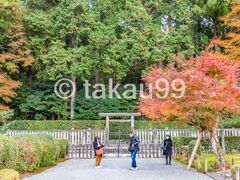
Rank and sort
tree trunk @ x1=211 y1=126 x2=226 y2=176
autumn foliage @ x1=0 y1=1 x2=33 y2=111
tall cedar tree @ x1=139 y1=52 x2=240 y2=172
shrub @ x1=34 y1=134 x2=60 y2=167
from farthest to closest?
autumn foliage @ x1=0 y1=1 x2=33 y2=111, shrub @ x1=34 y1=134 x2=60 y2=167, tall cedar tree @ x1=139 y1=52 x2=240 y2=172, tree trunk @ x1=211 y1=126 x2=226 y2=176

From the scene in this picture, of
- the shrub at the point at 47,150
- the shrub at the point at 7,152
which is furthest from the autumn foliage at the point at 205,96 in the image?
the shrub at the point at 7,152

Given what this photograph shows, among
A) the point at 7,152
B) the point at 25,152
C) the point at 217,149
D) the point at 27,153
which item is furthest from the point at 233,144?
the point at 7,152

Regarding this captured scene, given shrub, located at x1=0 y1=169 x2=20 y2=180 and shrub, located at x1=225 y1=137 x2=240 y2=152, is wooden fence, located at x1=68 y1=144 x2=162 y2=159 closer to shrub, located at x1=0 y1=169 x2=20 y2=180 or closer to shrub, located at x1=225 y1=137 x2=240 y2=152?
shrub, located at x1=225 y1=137 x2=240 y2=152

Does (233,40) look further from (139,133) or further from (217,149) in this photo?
(217,149)

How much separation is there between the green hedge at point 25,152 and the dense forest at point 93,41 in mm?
13006

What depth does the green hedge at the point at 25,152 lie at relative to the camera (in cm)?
1152

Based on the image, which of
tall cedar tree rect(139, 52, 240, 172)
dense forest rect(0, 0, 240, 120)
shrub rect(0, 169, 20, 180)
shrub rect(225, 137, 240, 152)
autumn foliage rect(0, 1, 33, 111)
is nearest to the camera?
shrub rect(0, 169, 20, 180)

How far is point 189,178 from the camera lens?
12.2 meters

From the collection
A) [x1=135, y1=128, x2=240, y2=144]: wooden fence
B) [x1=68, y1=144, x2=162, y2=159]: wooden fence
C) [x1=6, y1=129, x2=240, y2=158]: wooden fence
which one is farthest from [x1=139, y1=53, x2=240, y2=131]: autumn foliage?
[x1=135, y1=128, x2=240, y2=144]: wooden fence

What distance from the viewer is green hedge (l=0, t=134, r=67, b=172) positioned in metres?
11.5

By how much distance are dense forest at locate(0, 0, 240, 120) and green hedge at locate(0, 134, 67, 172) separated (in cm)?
1301

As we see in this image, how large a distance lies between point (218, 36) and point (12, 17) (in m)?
16.3
